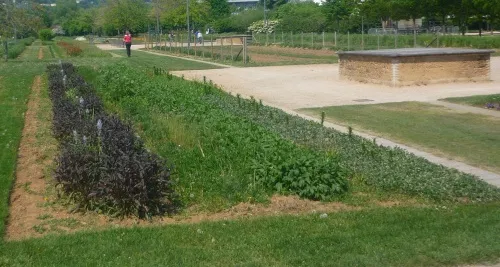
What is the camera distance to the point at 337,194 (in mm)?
8242

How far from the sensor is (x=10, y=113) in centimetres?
1642

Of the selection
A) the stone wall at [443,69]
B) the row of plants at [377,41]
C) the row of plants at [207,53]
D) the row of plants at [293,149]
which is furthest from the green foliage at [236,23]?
the row of plants at [293,149]

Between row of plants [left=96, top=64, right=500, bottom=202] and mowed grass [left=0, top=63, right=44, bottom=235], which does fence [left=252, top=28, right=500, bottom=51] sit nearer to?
mowed grass [left=0, top=63, right=44, bottom=235]

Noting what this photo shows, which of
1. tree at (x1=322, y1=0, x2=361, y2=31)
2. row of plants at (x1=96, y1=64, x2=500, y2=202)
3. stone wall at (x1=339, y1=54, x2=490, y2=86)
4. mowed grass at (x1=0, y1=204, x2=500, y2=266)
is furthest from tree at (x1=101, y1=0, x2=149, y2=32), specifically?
mowed grass at (x1=0, y1=204, x2=500, y2=266)

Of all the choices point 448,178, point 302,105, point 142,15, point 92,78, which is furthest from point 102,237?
point 142,15

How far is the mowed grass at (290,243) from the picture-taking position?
19.9 feet

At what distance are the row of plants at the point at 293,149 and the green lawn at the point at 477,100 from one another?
15.7ft

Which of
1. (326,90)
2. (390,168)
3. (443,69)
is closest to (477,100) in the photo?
(443,69)

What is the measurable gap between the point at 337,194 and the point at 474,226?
177 centimetres

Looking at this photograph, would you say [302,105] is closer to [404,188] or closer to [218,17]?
[404,188]

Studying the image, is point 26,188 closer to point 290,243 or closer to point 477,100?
point 290,243

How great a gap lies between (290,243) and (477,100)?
11869mm

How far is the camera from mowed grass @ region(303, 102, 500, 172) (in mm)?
10867

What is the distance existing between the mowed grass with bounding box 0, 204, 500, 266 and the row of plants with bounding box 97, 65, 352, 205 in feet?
3.02
